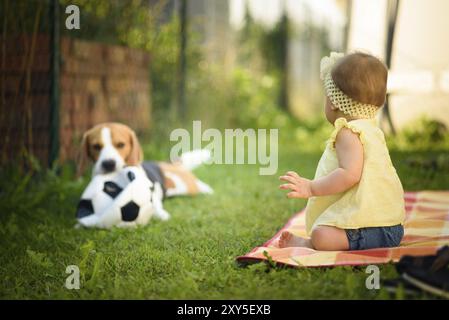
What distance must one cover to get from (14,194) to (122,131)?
2.61 ft

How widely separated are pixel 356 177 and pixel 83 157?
83.4 inches

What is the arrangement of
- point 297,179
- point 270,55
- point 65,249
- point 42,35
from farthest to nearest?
point 270,55, point 42,35, point 65,249, point 297,179

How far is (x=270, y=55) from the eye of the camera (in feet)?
35.9

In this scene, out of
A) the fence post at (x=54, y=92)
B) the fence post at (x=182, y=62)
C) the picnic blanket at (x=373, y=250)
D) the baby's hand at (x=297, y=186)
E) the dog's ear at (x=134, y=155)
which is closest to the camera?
the picnic blanket at (x=373, y=250)

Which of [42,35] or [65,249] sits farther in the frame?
[42,35]

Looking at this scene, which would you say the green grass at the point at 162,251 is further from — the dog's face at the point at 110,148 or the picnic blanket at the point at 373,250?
the dog's face at the point at 110,148

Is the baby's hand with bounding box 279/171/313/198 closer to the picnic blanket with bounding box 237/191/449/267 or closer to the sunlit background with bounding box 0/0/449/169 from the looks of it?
the picnic blanket with bounding box 237/191/449/267

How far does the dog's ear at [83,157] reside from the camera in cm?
381

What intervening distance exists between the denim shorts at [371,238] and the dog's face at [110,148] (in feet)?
4.99

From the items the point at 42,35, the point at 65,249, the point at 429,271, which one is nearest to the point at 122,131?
the point at 65,249

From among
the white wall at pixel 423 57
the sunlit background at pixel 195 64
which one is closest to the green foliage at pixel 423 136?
the sunlit background at pixel 195 64

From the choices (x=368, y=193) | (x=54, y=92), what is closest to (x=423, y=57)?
(x=54, y=92)

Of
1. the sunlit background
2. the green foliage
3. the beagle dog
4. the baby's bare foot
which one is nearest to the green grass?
the baby's bare foot
